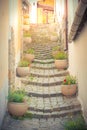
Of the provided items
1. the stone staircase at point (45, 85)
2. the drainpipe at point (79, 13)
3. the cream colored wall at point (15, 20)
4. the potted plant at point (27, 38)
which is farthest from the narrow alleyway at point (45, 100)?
the drainpipe at point (79, 13)

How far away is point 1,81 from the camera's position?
970cm

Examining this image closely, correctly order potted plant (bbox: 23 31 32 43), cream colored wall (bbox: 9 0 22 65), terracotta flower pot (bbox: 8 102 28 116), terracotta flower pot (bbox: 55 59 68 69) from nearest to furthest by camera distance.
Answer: terracotta flower pot (bbox: 8 102 28 116), cream colored wall (bbox: 9 0 22 65), terracotta flower pot (bbox: 55 59 68 69), potted plant (bbox: 23 31 32 43)

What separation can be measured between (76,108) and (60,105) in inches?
22.2

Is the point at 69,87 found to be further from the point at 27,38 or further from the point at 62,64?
the point at 27,38

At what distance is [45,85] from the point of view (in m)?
14.1

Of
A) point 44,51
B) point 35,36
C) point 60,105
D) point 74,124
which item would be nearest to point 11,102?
point 60,105

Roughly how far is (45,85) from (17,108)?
12.5 feet

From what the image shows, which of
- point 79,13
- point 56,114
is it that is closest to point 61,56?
point 56,114

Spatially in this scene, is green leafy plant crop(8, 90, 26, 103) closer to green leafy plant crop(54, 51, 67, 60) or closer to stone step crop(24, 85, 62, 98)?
stone step crop(24, 85, 62, 98)

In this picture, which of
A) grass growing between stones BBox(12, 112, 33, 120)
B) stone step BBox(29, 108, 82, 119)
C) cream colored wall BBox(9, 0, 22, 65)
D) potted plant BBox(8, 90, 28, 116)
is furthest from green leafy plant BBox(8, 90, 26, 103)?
cream colored wall BBox(9, 0, 22, 65)

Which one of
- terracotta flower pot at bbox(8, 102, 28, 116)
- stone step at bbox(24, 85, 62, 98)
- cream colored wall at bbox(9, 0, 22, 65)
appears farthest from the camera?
cream colored wall at bbox(9, 0, 22, 65)

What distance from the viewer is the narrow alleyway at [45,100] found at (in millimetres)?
10070

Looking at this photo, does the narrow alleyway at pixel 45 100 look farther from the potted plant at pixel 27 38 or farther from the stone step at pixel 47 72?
the potted plant at pixel 27 38

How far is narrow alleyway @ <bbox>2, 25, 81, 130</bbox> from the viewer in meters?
10.1
